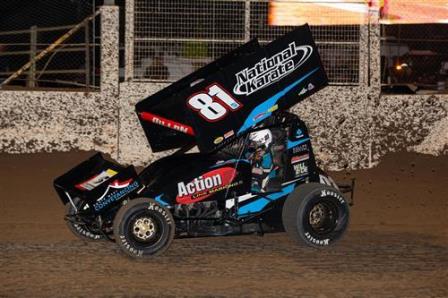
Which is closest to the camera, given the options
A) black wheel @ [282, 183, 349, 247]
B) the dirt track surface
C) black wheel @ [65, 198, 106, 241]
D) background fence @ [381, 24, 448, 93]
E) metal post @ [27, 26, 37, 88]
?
the dirt track surface

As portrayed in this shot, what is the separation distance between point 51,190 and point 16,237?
2.75 metres

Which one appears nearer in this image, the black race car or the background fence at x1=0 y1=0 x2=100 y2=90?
the black race car

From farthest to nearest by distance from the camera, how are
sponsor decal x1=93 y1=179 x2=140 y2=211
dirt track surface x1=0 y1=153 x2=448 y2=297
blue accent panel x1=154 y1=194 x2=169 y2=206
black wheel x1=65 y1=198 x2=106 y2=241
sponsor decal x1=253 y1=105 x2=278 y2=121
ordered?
black wheel x1=65 y1=198 x2=106 y2=241
sponsor decal x1=253 y1=105 x2=278 y2=121
blue accent panel x1=154 y1=194 x2=169 y2=206
sponsor decal x1=93 y1=179 x2=140 y2=211
dirt track surface x1=0 y1=153 x2=448 y2=297

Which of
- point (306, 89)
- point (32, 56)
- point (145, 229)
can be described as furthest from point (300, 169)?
point (32, 56)

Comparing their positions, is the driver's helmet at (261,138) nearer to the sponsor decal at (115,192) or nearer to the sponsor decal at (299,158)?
the sponsor decal at (299,158)

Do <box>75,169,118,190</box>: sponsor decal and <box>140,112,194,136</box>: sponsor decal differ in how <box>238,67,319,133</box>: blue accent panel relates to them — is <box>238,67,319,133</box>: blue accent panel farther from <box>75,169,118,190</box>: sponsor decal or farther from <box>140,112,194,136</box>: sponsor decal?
<box>75,169,118,190</box>: sponsor decal

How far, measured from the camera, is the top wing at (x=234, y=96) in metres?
7.94

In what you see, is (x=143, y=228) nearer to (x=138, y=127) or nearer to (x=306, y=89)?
(x=306, y=89)

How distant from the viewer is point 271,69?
8.23 m

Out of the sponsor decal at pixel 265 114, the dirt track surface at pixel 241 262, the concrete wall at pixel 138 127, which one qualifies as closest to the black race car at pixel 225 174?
the sponsor decal at pixel 265 114

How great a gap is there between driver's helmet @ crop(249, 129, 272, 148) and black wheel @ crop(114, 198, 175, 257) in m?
1.14

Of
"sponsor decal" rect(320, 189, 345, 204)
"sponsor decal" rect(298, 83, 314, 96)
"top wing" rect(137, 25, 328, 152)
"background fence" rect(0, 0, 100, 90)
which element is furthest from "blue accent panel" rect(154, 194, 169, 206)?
"background fence" rect(0, 0, 100, 90)

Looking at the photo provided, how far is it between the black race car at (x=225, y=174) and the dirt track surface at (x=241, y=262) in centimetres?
24

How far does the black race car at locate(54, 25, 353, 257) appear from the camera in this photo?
786cm
